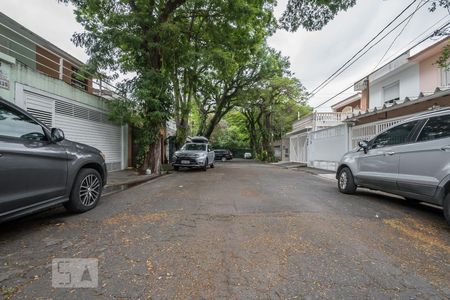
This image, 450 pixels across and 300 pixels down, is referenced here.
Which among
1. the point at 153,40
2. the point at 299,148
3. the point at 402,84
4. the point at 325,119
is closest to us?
the point at 153,40

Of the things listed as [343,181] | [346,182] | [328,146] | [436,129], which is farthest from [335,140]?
[436,129]

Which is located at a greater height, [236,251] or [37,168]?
[37,168]

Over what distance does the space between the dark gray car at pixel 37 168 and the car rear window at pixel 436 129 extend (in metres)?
6.24

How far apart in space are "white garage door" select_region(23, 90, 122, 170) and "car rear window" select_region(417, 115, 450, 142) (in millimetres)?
10299

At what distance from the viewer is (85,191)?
4.71 meters

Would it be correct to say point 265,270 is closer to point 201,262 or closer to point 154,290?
point 201,262

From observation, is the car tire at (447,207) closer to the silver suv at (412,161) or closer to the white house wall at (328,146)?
the silver suv at (412,161)

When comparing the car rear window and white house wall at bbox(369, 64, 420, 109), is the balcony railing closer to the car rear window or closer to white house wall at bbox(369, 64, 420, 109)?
white house wall at bbox(369, 64, 420, 109)

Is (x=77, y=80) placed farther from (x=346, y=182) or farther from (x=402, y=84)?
(x=402, y=84)

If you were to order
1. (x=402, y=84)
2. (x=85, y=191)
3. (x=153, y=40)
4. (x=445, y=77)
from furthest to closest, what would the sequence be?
(x=402, y=84) < (x=445, y=77) < (x=153, y=40) < (x=85, y=191)

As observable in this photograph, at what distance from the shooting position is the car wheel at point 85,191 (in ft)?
14.5

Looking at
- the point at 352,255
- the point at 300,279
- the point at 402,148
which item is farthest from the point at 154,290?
the point at 402,148

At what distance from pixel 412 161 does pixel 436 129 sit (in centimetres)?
68

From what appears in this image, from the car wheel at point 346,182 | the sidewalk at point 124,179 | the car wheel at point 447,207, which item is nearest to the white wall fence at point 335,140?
the car wheel at point 346,182
